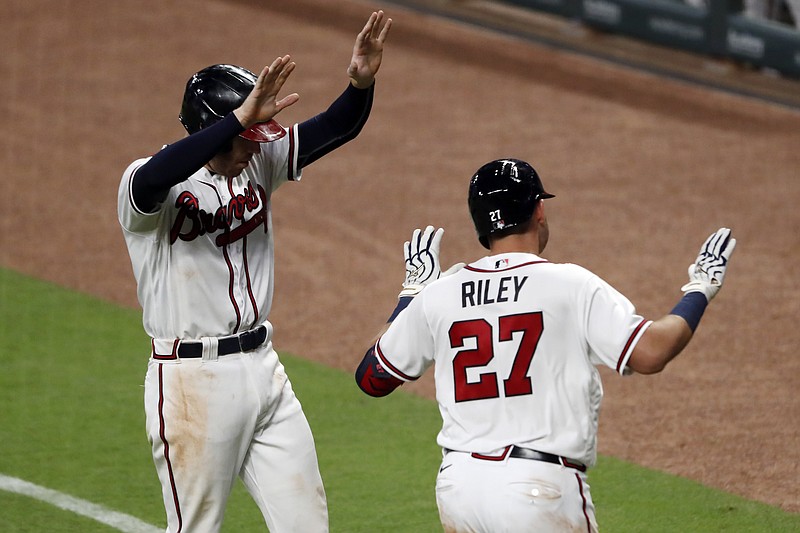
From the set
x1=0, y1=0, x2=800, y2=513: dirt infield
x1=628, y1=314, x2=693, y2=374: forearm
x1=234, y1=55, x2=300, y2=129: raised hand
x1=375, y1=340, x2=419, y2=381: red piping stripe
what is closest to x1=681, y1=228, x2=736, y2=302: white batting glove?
x1=628, y1=314, x2=693, y2=374: forearm

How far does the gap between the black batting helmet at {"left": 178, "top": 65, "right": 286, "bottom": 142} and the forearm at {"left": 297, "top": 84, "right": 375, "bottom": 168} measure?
28 cm

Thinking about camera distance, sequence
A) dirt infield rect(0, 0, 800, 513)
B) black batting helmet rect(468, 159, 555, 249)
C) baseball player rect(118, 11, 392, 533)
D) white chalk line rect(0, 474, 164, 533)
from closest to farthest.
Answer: black batting helmet rect(468, 159, 555, 249), baseball player rect(118, 11, 392, 533), white chalk line rect(0, 474, 164, 533), dirt infield rect(0, 0, 800, 513)

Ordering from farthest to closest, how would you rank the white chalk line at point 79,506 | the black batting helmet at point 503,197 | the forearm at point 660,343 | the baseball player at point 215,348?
the white chalk line at point 79,506 < the baseball player at point 215,348 < the black batting helmet at point 503,197 < the forearm at point 660,343

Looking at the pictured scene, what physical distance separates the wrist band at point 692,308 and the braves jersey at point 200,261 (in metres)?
1.33

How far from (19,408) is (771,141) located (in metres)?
6.58

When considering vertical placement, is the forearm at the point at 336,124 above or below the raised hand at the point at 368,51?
below

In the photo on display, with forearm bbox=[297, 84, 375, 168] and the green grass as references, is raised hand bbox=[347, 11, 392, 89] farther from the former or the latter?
the green grass

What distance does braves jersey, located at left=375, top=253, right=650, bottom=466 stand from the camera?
130 inches

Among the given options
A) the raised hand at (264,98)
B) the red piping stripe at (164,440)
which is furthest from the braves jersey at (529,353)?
the red piping stripe at (164,440)

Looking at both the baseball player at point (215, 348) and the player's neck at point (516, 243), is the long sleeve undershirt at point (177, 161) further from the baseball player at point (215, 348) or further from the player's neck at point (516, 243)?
the player's neck at point (516, 243)

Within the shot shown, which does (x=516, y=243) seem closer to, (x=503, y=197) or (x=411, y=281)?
(x=503, y=197)

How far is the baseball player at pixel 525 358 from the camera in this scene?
10.8 feet

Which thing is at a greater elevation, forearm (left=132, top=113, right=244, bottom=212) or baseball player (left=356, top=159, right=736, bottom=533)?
forearm (left=132, top=113, right=244, bottom=212)

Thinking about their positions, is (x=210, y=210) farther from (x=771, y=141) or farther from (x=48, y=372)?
(x=771, y=141)
